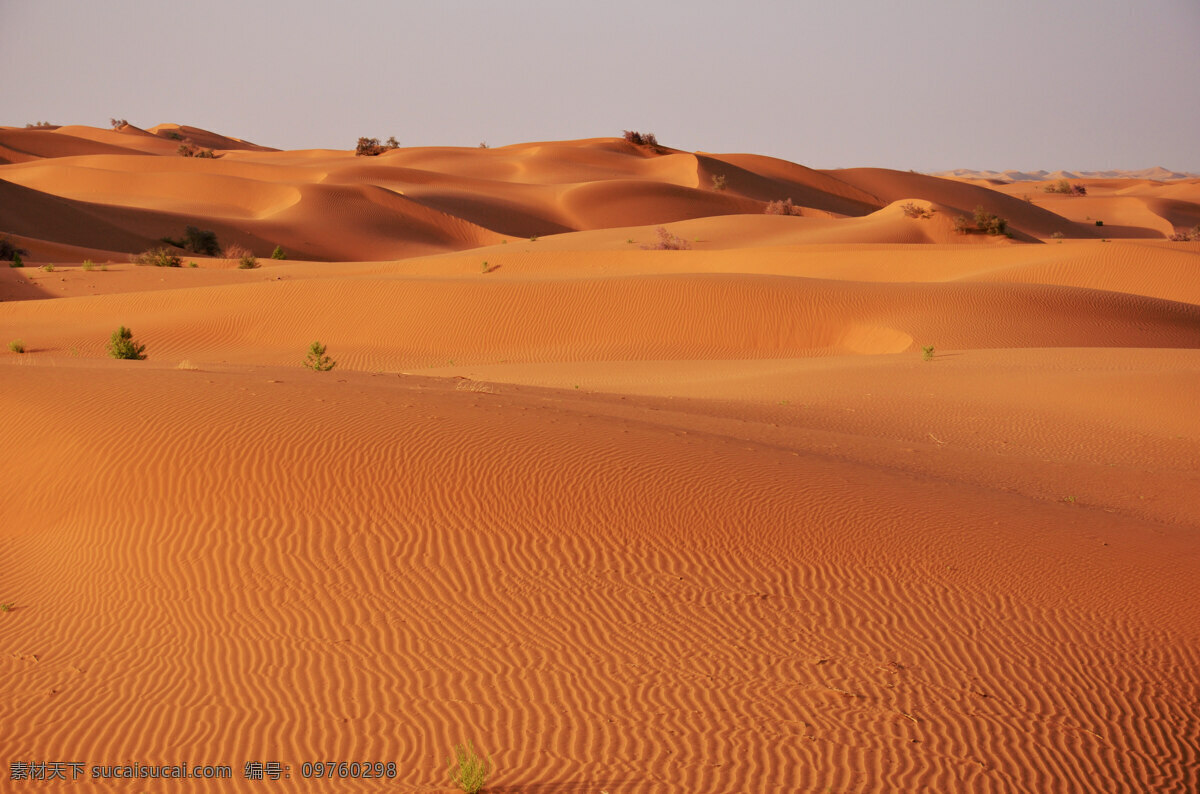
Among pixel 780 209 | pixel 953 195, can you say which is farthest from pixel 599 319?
pixel 953 195

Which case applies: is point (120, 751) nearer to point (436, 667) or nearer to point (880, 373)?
point (436, 667)

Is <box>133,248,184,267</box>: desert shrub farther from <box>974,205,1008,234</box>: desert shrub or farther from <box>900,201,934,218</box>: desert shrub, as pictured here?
<box>974,205,1008,234</box>: desert shrub

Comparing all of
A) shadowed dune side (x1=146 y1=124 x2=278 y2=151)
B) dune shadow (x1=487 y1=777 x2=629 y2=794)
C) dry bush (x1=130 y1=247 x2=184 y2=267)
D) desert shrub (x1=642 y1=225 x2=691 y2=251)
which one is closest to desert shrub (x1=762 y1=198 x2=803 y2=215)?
desert shrub (x1=642 y1=225 x2=691 y2=251)

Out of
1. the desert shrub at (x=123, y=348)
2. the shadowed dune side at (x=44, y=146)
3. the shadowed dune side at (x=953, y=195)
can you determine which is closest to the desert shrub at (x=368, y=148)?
the shadowed dune side at (x=44, y=146)

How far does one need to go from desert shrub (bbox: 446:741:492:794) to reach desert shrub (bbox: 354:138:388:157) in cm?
8895

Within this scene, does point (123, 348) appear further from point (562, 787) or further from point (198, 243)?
point (198, 243)

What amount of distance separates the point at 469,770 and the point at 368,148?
296 feet

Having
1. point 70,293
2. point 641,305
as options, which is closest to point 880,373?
point 641,305

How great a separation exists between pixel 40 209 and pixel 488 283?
2858 cm

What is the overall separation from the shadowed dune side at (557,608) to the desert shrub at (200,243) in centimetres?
3359

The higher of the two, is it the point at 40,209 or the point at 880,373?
the point at 40,209

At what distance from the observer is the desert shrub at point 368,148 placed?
290 feet

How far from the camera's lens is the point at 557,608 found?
568 centimetres

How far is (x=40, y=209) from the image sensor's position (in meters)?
42.2
